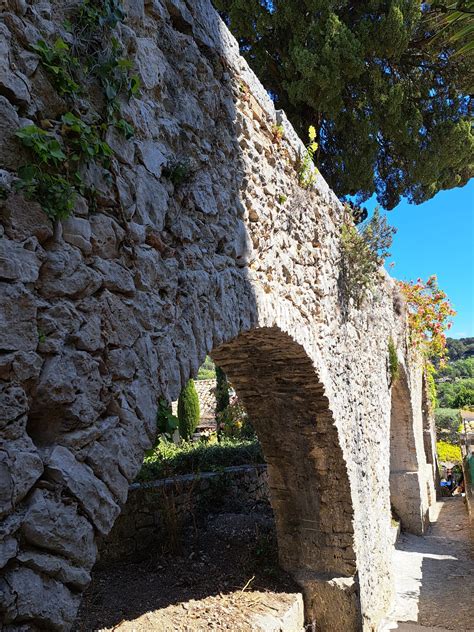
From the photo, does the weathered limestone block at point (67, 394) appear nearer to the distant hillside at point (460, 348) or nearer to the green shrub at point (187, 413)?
the green shrub at point (187, 413)

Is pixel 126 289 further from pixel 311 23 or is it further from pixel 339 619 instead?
pixel 311 23

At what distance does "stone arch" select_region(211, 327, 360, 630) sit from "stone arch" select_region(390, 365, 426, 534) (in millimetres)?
5320

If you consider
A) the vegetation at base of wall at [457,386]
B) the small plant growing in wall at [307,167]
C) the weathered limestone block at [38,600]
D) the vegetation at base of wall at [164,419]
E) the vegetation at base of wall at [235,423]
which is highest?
the vegetation at base of wall at [457,386]

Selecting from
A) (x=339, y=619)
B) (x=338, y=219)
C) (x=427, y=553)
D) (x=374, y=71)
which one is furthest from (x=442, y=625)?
(x=374, y=71)

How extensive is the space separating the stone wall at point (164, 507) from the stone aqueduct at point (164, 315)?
4.80ft

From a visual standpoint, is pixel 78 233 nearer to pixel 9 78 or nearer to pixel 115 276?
pixel 115 276

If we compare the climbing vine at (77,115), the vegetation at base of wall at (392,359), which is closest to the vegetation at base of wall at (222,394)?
the vegetation at base of wall at (392,359)

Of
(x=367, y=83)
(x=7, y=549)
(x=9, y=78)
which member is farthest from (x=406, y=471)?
(x=9, y=78)

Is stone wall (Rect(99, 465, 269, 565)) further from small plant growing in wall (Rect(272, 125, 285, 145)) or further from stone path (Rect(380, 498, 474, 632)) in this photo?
small plant growing in wall (Rect(272, 125, 285, 145))

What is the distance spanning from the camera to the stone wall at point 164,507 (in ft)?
17.7

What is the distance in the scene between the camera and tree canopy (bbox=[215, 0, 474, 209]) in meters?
7.79

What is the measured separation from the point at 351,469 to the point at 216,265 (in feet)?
9.36

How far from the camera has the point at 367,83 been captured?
8.66m

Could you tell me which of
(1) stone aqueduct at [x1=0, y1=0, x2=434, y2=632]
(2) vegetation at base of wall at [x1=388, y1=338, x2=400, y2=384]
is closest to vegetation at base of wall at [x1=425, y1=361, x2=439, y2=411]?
(2) vegetation at base of wall at [x1=388, y1=338, x2=400, y2=384]
